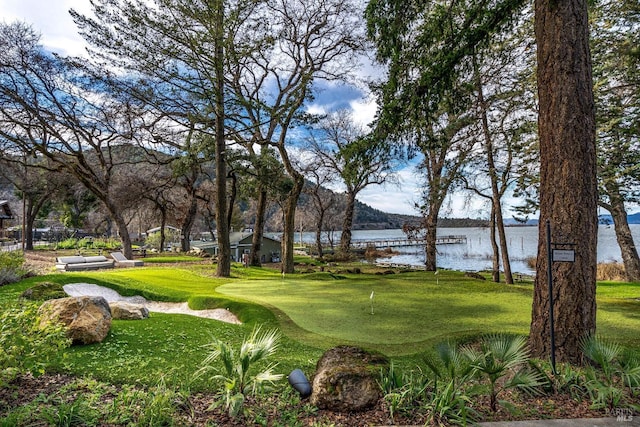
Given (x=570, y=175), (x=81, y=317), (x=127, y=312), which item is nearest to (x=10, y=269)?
(x=127, y=312)

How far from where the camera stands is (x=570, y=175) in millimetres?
4391

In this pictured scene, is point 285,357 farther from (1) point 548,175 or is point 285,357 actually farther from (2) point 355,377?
(1) point 548,175

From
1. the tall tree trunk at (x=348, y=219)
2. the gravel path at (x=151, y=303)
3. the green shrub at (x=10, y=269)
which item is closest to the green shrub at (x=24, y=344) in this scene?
the gravel path at (x=151, y=303)

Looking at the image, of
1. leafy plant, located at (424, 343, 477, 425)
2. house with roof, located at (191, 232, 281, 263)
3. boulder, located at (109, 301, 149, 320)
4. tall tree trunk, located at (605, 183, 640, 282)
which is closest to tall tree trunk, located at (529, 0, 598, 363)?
leafy plant, located at (424, 343, 477, 425)

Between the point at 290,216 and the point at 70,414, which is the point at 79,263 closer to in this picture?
the point at 290,216

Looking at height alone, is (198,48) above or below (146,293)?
above

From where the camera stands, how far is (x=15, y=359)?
3129mm

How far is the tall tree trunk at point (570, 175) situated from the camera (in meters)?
4.37

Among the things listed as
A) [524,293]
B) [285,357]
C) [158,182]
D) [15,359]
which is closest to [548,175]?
[285,357]

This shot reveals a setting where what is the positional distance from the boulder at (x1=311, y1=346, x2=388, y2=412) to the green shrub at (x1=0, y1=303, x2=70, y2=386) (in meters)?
2.60

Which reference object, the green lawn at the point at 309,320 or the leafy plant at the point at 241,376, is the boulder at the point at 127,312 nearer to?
the green lawn at the point at 309,320

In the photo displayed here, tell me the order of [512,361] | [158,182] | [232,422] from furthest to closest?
1. [158,182]
2. [512,361]
3. [232,422]

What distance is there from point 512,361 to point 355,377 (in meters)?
1.54

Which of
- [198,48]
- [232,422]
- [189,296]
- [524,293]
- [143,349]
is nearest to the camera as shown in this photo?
[232,422]
